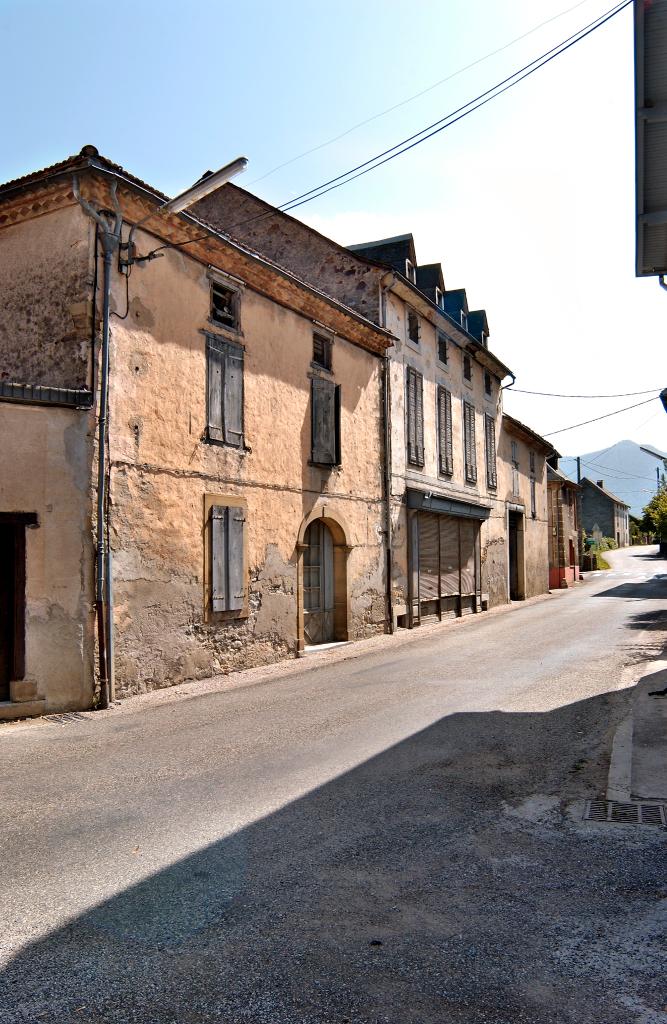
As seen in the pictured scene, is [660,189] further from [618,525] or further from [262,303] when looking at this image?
[618,525]

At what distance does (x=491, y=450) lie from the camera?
80.7ft

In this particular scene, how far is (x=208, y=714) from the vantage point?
802 cm

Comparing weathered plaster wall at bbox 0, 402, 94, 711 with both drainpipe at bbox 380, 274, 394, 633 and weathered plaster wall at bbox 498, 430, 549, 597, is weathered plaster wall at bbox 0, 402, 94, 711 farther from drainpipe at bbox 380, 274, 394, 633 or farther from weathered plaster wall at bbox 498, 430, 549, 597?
weathered plaster wall at bbox 498, 430, 549, 597

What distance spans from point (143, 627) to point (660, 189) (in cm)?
762

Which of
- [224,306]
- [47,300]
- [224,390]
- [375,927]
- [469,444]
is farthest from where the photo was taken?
[469,444]

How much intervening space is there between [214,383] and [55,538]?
369 centimetres

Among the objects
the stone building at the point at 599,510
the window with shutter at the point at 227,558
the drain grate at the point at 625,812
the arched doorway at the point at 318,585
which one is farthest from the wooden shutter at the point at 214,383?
the stone building at the point at 599,510

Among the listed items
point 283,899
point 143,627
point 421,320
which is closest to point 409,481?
point 421,320

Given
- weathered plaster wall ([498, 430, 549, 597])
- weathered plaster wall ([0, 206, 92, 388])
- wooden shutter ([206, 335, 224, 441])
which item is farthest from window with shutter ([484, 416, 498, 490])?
weathered plaster wall ([0, 206, 92, 388])

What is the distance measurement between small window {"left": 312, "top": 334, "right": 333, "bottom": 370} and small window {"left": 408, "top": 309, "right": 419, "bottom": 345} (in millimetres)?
4337

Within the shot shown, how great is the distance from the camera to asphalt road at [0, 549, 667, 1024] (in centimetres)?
267

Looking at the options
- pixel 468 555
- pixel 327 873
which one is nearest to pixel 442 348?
pixel 468 555

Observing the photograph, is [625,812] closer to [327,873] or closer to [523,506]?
[327,873]

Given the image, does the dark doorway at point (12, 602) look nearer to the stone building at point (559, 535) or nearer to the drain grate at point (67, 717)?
the drain grate at point (67, 717)
